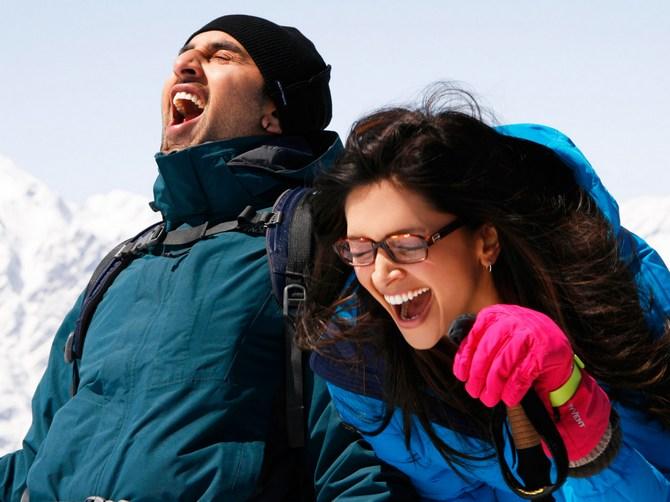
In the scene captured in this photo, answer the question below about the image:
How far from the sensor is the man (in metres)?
3.55

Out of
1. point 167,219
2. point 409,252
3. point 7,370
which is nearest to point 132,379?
point 167,219

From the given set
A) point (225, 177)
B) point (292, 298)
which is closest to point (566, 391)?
point (292, 298)

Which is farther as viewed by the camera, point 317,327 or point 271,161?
point 271,161

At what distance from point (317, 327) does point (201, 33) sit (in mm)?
1612

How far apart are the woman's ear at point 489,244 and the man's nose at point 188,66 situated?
169cm

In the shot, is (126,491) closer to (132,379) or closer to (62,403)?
(132,379)

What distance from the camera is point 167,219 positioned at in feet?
13.6

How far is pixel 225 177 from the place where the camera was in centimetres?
399

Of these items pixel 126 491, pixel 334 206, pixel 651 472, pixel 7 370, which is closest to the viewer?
pixel 651 472

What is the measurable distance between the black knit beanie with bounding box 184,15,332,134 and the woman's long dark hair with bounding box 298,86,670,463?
1.13m

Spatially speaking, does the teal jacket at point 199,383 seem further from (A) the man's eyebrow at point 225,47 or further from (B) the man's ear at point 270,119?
(A) the man's eyebrow at point 225,47

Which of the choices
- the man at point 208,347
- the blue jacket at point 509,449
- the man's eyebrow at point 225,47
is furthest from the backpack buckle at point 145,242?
the blue jacket at point 509,449

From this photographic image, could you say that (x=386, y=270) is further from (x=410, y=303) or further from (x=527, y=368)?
(x=527, y=368)

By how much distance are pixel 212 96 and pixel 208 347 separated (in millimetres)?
1078
